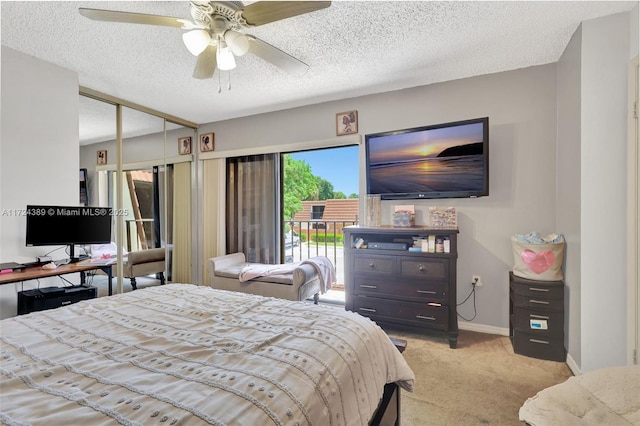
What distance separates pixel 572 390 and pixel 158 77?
3.85 meters

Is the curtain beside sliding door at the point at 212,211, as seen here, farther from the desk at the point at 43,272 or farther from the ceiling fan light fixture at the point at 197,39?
the ceiling fan light fixture at the point at 197,39

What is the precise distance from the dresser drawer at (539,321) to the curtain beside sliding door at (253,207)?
9.45ft

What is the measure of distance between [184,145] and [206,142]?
1.22ft

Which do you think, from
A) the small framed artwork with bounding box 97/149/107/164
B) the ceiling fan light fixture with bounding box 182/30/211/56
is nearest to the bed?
the ceiling fan light fixture with bounding box 182/30/211/56

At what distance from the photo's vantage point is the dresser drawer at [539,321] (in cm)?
234

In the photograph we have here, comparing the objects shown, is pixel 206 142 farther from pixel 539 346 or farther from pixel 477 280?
pixel 539 346

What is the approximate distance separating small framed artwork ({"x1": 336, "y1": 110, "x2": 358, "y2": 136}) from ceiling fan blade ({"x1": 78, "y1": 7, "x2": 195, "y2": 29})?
2170mm

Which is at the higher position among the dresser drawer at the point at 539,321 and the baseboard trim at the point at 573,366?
the dresser drawer at the point at 539,321

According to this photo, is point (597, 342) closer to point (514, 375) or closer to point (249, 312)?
point (514, 375)

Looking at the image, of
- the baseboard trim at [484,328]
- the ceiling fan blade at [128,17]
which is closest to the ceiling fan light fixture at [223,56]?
the ceiling fan blade at [128,17]

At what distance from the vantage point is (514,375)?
2.16 metres

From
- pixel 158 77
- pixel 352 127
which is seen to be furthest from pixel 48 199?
pixel 352 127

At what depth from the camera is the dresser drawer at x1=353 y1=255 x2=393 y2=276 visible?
9.37ft

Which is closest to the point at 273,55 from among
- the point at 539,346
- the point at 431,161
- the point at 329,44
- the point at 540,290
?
the point at 329,44
